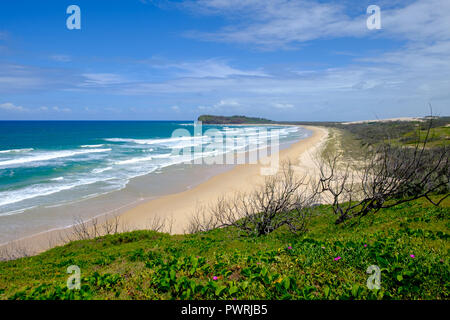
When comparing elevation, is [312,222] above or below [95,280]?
below

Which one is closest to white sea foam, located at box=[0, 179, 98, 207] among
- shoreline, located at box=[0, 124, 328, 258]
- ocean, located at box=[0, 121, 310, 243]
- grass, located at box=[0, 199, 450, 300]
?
ocean, located at box=[0, 121, 310, 243]

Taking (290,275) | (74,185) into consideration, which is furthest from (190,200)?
(290,275)

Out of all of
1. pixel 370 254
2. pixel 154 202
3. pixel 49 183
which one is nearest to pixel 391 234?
pixel 370 254

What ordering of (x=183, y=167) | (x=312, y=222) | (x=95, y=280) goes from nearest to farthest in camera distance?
(x=95, y=280) < (x=312, y=222) < (x=183, y=167)

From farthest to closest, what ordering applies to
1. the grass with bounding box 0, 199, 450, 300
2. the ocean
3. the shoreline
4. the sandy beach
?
the sandy beach < the ocean < the shoreline < the grass with bounding box 0, 199, 450, 300

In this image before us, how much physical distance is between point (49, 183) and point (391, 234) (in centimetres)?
2621

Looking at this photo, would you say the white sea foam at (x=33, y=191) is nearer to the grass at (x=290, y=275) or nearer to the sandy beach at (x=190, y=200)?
the sandy beach at (x=190, y=200)

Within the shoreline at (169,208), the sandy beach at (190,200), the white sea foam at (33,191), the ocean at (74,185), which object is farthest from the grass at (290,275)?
the white sea foam at (33,191)

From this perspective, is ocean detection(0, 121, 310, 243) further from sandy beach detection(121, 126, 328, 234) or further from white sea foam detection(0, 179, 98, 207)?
sandy beach detection(121, 126, 328, 234)

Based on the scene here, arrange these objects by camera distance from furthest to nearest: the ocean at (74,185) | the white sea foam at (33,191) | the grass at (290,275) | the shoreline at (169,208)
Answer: the white sea foam at (33,191)
the ocean at (74,185)
the shoreline at (169,208)
the grass at (290,275)

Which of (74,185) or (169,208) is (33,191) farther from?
(169,208)

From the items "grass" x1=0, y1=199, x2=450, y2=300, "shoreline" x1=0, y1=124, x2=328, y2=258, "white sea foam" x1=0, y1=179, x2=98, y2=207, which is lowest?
"shoreline" x1=0, y1=124, x2=328, y2=258
